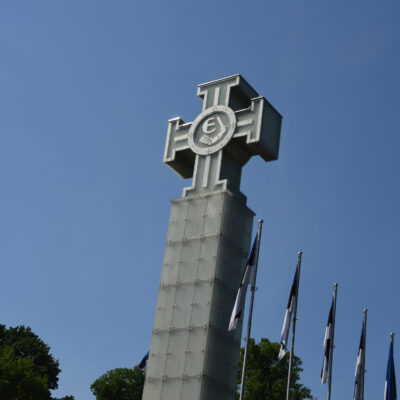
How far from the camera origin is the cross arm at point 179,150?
136ft

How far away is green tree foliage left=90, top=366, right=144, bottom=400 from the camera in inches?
2717

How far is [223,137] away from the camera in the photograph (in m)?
39.8

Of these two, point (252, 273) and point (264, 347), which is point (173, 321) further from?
point (264, 347)

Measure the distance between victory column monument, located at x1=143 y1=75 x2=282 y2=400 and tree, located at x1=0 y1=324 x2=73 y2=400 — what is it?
23.2m

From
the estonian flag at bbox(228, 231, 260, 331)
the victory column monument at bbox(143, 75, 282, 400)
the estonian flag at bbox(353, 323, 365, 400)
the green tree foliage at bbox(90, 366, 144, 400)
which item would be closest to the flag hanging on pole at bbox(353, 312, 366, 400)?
the estonian flag at bbox(353, 323, 365, 400)

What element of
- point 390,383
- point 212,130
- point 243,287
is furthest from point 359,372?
point 212,130

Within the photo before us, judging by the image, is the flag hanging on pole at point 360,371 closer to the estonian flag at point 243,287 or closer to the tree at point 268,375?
the estonian flag at point 243,287

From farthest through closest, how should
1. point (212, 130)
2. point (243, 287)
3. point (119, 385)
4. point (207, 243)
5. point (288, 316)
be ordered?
point (119, 385)
point (212, 130)
point (207, 243)
point (288, 316)
point (243, 287)

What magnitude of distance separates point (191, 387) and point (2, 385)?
25610 millimetres

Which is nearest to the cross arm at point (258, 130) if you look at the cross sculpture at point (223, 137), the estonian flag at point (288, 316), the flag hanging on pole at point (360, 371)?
the cross sculpture at point (223, 137)

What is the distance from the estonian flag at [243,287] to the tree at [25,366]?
26579 millimetres

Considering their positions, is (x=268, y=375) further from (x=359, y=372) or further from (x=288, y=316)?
(x=288, y=316)

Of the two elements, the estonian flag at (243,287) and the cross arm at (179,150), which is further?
the cross arm at (179,150)

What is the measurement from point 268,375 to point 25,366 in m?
18.7
